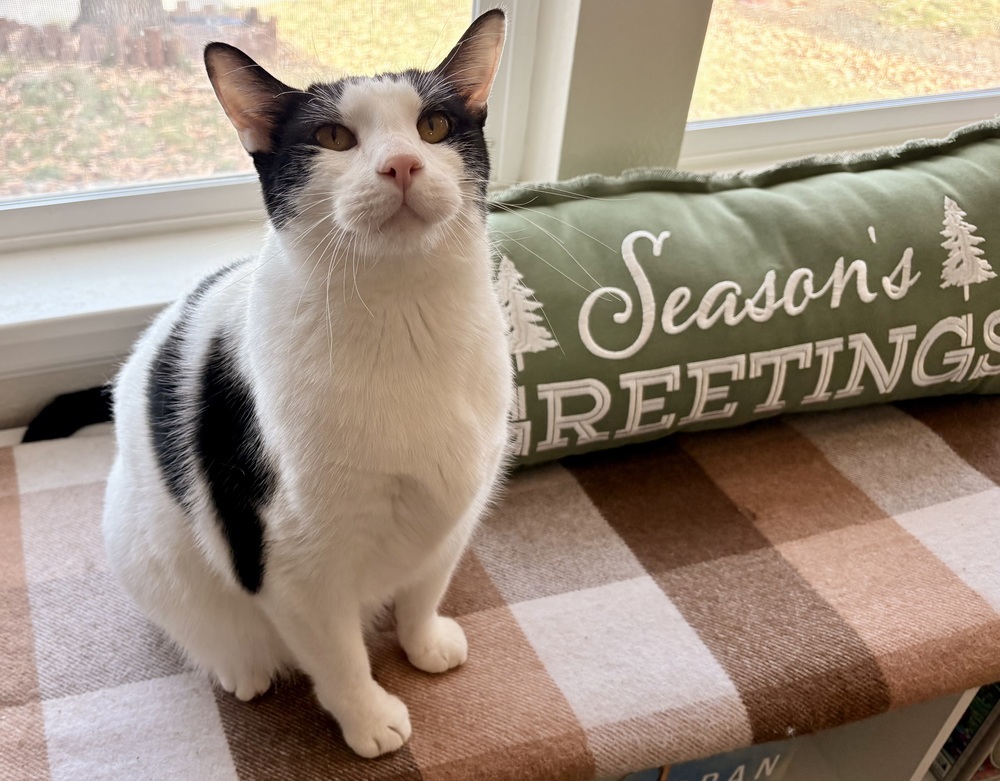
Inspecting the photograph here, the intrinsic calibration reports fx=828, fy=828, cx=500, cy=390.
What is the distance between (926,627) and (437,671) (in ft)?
1.62

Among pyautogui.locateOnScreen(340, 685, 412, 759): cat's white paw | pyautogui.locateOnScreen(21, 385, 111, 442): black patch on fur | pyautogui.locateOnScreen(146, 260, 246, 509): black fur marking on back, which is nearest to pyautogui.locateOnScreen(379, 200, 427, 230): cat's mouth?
pyautogui.locateOnScreen(146, 260, 246, 509): black fur marking on back

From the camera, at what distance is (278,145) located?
0.61 m

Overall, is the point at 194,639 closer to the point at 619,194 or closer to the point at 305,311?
the point at 305,311

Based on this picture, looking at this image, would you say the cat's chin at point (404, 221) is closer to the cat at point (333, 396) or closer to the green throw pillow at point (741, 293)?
the cat at point (333, 396)

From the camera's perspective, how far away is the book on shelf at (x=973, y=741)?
0.95m

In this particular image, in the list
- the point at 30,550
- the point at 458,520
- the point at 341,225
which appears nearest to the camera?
the point at 341,225

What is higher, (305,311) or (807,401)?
(305,311)

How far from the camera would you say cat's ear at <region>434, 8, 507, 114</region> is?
0.63 m

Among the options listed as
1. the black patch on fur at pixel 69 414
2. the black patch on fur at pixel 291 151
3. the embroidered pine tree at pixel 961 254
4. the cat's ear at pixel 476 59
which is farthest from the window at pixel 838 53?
the black patch on fur at pixel 69 414

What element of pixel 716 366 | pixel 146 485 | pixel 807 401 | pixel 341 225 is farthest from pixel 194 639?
pixel 807 401

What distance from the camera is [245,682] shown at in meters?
0.78

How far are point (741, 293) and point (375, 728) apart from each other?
0.63 m

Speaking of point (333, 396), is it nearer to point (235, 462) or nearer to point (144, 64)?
point (235, 462)

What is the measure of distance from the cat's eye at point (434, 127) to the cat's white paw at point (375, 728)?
0.47m
